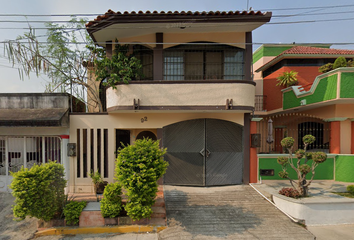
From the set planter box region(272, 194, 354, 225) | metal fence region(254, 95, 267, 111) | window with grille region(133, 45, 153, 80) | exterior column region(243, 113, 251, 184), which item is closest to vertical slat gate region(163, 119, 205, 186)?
exterior column region(243, 113, 251, 184)

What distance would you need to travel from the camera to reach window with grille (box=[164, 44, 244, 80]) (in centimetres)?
703

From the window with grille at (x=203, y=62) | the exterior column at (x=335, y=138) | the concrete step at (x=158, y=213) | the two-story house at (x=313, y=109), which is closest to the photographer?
the concrete step at (x=158, y=213)

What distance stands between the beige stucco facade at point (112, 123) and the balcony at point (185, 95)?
694 millimetres

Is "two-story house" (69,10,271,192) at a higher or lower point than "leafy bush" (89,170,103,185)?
higher

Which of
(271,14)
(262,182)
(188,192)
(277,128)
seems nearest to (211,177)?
(188,192)

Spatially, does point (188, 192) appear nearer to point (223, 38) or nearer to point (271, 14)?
point (223, 38)

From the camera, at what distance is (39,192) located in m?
4.19

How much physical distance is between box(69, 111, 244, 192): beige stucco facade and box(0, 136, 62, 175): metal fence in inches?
32.5

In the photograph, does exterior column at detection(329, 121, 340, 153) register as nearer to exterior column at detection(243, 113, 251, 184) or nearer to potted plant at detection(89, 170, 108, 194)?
exterior column at detection(243, 113, 251, 184)

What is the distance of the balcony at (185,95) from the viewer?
6000 mm

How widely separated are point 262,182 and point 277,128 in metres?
4.12

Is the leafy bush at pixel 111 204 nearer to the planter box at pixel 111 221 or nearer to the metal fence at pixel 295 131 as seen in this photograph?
the planter box at pixel 111 221

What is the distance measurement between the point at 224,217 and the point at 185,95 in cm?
415

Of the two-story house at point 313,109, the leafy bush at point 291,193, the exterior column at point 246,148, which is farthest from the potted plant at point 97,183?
the leafy bush at point 291,193
